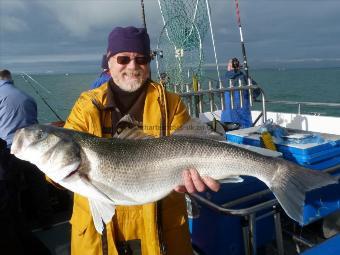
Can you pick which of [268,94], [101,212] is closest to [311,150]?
[101,212]

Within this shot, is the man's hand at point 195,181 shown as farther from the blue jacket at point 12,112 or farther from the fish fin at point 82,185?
the blue jacket at point 12,112

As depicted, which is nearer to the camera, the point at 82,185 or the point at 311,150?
the point at 82,185

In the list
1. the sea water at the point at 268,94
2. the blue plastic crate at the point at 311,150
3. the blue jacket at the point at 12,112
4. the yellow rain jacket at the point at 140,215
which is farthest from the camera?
the sea water at the point at 268,94

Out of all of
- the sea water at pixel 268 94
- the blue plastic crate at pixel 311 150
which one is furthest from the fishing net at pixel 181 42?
the blue plastic crate at pixel 311 150

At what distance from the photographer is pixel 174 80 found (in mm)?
9070

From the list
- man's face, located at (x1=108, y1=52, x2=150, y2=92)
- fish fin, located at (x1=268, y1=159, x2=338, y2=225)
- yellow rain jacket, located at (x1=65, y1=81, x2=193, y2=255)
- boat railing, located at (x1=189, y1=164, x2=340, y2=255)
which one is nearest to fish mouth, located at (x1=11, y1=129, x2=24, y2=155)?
yellow rain jacket, located at (x1=65, y1=81, x2=193, y2=255)

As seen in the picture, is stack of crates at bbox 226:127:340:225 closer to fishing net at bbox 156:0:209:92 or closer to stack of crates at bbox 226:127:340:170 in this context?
stack of crates at bbox 226:127:340:170

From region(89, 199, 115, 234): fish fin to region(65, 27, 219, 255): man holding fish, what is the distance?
29 cm

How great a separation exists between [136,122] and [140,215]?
760 mm

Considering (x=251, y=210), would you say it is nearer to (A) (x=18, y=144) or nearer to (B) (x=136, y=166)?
(B) (x=136, y=166)

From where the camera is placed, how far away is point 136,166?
262 cm

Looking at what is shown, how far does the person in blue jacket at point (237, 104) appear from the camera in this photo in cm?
730

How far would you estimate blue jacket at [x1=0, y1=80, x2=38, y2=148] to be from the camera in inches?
248

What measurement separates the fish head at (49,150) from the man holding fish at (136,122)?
426mm
